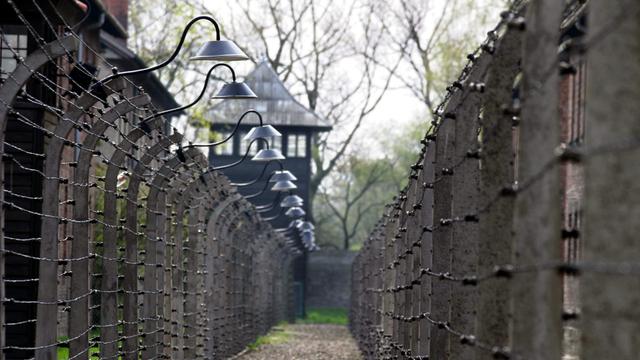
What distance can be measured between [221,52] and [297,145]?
1546 inches

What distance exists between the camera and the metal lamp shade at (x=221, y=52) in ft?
36.2

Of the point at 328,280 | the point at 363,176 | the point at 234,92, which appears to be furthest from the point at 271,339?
the point at 363,176

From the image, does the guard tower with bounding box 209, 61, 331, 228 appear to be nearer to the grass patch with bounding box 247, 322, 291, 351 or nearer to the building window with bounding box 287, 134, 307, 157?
the building window with bounding box 287, 134, 307, 157

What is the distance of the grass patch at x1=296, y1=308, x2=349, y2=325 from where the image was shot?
5209 cm

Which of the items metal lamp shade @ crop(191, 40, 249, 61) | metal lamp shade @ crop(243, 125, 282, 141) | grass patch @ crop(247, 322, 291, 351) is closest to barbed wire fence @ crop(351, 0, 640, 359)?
→ metal lamp shade @ crop(191, 40, 249, 61)

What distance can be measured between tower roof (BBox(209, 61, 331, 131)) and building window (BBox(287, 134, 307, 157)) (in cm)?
43

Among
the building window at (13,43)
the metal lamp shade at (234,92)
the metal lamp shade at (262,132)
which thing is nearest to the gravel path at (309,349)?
the building window at (13,43)

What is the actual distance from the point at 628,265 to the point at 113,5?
114 ft

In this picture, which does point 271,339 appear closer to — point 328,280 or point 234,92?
point 234,92

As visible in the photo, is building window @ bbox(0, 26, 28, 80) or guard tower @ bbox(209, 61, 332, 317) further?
guard tower @ bbox(209, 61, 332, 317)

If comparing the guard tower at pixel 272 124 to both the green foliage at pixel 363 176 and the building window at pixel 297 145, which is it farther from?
the green foliage at pixel 363 176

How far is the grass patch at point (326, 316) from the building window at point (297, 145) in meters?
5.75

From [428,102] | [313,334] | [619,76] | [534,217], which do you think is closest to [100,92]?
[534,217]

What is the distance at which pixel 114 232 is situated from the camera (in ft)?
30.7
